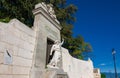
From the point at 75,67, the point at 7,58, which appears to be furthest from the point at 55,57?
the point at 75,67

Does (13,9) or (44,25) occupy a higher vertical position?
(13,9)

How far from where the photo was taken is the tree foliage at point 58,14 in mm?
10102

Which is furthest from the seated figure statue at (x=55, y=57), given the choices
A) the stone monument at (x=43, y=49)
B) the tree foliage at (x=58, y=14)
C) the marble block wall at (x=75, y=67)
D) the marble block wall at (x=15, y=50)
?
the tree foliage at (x=58, y=14)

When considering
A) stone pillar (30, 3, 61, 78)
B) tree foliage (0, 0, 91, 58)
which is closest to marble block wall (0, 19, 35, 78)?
stone pillar (30, 3, 61, 78)

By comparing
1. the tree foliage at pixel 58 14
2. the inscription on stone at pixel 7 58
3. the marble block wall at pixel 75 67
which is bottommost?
the marble block wall at pixel 75 67

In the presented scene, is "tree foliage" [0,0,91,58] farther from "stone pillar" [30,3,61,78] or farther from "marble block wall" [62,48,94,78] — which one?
"stone pillar" [30,3,61,78]

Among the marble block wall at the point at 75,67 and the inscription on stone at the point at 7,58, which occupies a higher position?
the inscription on stone at the point at 7,58

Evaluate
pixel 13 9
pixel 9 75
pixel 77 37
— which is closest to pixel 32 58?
pixel 9 75

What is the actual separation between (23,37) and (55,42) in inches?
86.7

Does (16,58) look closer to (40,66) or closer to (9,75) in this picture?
(9,75)

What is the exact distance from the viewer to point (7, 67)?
3486 millimetres

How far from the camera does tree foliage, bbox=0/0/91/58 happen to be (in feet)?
33.1

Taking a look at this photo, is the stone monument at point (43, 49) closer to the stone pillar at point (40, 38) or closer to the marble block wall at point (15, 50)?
the stone pillar at point (40, 38)

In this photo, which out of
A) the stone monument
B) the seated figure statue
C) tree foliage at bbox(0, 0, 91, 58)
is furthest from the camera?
tree foliage at bbox(0, 0, 91, 58)
